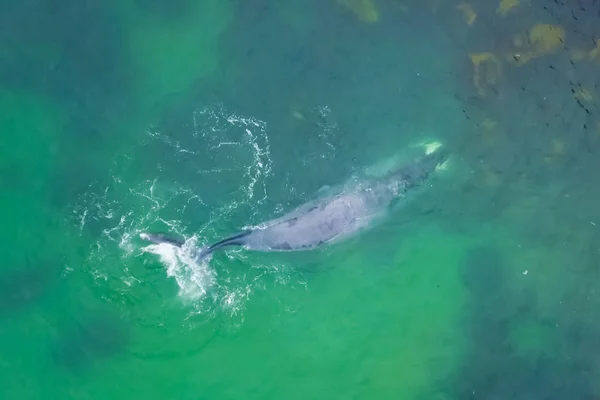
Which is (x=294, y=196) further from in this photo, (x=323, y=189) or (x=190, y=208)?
(x=190, y=208)

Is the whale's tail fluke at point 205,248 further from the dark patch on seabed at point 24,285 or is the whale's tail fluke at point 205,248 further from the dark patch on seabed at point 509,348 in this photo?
the dark patch on seabed at point 509,348

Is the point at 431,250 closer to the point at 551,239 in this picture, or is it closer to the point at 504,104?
the point at 551,239

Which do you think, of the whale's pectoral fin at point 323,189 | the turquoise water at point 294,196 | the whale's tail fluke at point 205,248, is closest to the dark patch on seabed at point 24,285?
the turquoise water at point 294,196

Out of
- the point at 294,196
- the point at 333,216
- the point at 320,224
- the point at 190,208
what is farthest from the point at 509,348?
the point at 190,208

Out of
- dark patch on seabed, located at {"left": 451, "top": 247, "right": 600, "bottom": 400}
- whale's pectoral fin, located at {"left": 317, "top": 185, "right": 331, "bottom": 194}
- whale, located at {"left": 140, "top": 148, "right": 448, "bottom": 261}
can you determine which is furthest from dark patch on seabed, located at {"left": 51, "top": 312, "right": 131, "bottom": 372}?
dark patch on seabed, located at {"left": 451, "top": 247, "right": 600, "bottom": 400}

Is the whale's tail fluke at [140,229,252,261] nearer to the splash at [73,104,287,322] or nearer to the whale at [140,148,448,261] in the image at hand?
the whale at [140,148,448,261]

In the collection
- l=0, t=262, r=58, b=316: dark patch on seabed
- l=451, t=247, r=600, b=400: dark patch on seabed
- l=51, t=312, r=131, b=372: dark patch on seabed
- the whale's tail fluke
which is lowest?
l=451, t=247, r=600, b=400: dark patch on seabed

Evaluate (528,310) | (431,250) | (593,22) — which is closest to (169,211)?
(431,250)
